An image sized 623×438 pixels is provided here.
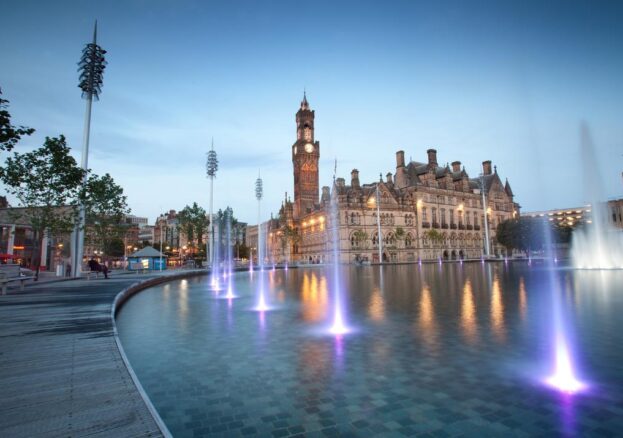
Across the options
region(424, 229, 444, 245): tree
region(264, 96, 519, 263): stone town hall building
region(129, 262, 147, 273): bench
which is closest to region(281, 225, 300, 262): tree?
region(264, 96, 519, 263): stone town hall building

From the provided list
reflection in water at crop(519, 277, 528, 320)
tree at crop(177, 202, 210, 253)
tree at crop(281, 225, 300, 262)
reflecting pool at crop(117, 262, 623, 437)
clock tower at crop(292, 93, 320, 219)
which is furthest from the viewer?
clock tower at crop(292, 93, 320, 219)

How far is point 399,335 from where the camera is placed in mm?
9602

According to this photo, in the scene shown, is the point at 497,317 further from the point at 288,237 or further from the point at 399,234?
the point at 288,237

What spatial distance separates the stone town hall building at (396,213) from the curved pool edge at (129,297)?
125 ft

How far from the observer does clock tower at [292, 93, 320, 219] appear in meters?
103

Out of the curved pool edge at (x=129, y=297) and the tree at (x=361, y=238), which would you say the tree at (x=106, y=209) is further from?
the tree at (x=361, y=238)

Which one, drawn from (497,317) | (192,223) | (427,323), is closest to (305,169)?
(192,223)

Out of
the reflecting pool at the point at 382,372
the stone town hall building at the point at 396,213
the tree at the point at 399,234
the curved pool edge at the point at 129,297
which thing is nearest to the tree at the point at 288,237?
the stone town hall building at the point at 396,213

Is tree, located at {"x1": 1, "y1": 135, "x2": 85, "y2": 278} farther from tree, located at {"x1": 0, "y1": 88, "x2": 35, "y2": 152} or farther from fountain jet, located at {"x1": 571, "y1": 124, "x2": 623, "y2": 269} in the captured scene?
fountain jet, located at {"x1": 571, "y1": 124, "x2": 623, "y2": 269}

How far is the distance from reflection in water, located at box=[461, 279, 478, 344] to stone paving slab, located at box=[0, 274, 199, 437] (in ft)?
25.3

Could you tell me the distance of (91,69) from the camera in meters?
33.9

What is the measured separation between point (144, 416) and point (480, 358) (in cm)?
652

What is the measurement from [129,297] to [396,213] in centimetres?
6585

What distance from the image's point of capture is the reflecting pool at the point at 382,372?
4887mm
